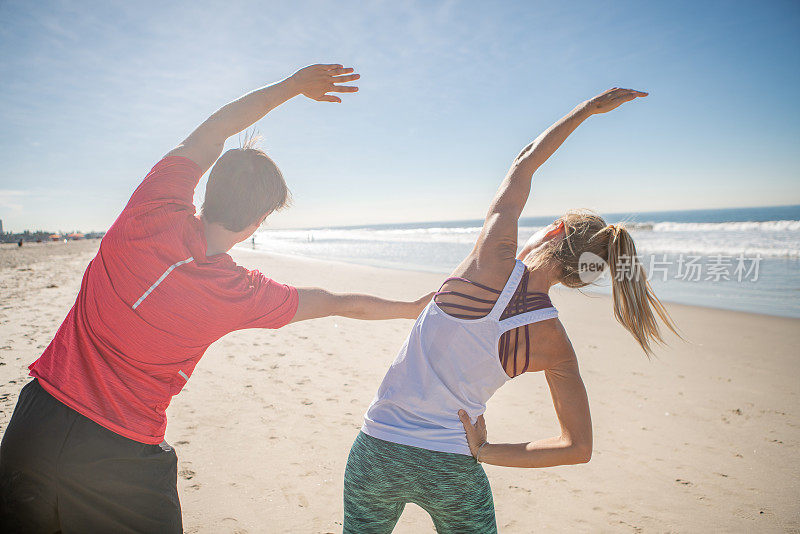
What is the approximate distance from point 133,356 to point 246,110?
97 cm

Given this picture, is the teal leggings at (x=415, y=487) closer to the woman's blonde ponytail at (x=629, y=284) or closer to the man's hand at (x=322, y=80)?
the woman's blonde ponytail at (x=629, y=284)

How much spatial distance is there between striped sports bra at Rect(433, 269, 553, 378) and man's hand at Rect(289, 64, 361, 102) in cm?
103

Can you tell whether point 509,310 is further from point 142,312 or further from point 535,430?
point 535,430

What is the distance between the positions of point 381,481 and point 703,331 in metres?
9.86

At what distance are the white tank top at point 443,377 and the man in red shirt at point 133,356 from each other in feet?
2.16

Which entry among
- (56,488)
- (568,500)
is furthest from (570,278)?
(568,500)

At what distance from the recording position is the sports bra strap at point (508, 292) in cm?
151

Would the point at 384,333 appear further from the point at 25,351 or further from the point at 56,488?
the point at 56,488

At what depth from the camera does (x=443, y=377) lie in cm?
158

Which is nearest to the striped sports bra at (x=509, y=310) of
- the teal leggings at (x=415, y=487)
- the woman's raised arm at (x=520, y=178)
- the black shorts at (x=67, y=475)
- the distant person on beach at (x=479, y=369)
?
the distant person on beach at (x=479, y=369)

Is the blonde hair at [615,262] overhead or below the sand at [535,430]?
overhead

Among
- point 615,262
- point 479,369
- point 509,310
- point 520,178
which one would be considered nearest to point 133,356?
point 479,369

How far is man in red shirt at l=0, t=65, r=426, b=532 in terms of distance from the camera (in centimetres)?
135

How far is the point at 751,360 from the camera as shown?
23.8ft
